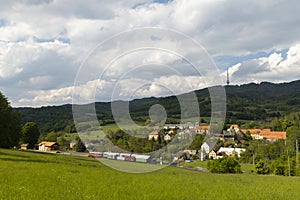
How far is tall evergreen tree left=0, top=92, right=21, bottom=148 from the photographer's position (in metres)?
50.7

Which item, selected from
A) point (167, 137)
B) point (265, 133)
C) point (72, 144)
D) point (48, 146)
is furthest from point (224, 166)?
point (265, 133)

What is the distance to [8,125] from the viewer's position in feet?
169

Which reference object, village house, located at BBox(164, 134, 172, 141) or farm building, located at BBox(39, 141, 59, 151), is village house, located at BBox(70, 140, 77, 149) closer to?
farm building, located at BBox(39, 141, 59, 151)

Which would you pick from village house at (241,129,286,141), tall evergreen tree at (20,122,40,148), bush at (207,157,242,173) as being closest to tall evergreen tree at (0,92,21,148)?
tall evergreen tree at (20,122,40,148)

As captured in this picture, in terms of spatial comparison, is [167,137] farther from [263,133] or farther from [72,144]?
[263,133]

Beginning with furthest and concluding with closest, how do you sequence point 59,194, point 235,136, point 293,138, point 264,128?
point 264,128 < point 235,136 < point 293,138 < point 59,194

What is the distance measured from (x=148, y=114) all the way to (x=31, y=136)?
64.0m

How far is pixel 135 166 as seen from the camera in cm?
2908

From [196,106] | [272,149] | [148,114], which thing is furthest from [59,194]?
[272,149]

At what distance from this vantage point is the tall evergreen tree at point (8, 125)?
5073 centimetres

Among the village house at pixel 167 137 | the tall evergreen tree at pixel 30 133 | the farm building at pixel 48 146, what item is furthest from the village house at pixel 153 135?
the farm building at pixel 48 146

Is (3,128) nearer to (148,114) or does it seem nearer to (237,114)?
(148,114)

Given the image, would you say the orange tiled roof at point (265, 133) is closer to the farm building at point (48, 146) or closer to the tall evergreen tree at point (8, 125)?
the farm building at point (48, 146)

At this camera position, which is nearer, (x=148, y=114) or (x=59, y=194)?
(x=59, y=194)
